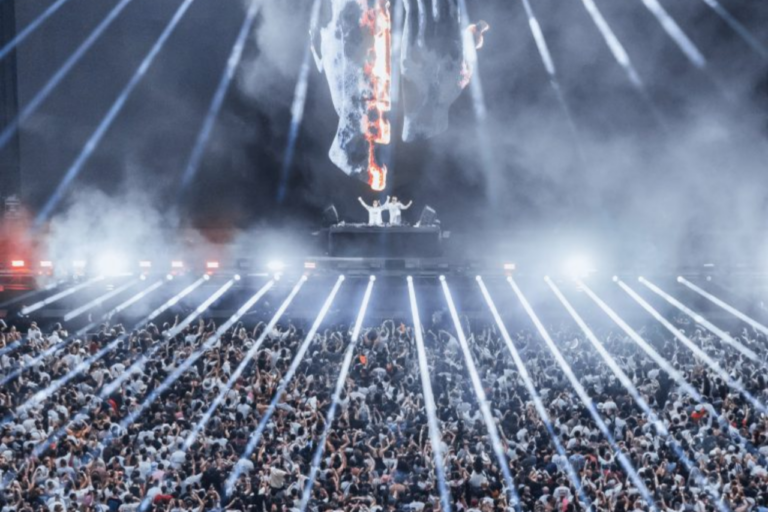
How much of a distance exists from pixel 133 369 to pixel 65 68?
13253 mm

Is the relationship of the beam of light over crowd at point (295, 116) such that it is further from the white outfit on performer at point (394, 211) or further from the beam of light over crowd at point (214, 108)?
the white outfit on performer at point (394, 211)

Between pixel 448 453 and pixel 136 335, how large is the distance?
5734 mm

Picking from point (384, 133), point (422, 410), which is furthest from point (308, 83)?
point (422, 410)

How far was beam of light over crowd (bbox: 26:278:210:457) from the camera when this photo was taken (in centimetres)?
662

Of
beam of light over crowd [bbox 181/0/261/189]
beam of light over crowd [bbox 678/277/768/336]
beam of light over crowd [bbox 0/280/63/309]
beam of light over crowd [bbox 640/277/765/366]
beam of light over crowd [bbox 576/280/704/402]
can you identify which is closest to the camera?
beam of light over crowd [bbox 576/280/704/402]

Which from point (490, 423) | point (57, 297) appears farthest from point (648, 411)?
point (57, 297)

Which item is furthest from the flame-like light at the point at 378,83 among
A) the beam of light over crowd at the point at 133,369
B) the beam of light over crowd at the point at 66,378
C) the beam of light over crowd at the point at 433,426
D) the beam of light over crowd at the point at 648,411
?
the beam of light over crowd at the point at 66,378

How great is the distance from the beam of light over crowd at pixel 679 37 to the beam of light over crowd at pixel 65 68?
491 inches

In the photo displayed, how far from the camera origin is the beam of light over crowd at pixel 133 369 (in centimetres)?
662

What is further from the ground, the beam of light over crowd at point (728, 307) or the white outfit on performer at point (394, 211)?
the white outfit on performer at point (394, 211)

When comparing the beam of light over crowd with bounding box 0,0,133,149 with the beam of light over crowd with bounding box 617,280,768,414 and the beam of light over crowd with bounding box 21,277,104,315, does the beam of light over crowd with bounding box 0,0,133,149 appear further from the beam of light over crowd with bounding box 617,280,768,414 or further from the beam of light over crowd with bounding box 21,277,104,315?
the beam of light over crowd with bounding box 617,280,768,414

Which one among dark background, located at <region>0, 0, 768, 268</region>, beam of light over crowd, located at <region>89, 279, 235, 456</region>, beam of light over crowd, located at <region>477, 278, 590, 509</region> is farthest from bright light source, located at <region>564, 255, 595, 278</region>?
beam of light over crowd, located at <region>89, 279, 235, 456</region>

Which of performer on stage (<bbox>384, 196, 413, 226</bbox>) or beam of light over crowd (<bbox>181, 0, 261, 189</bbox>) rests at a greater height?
beam of light over crowd (<bbox>181, 0, 261, 189</bbox>)

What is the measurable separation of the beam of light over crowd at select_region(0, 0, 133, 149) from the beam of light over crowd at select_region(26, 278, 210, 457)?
26.7 ft
